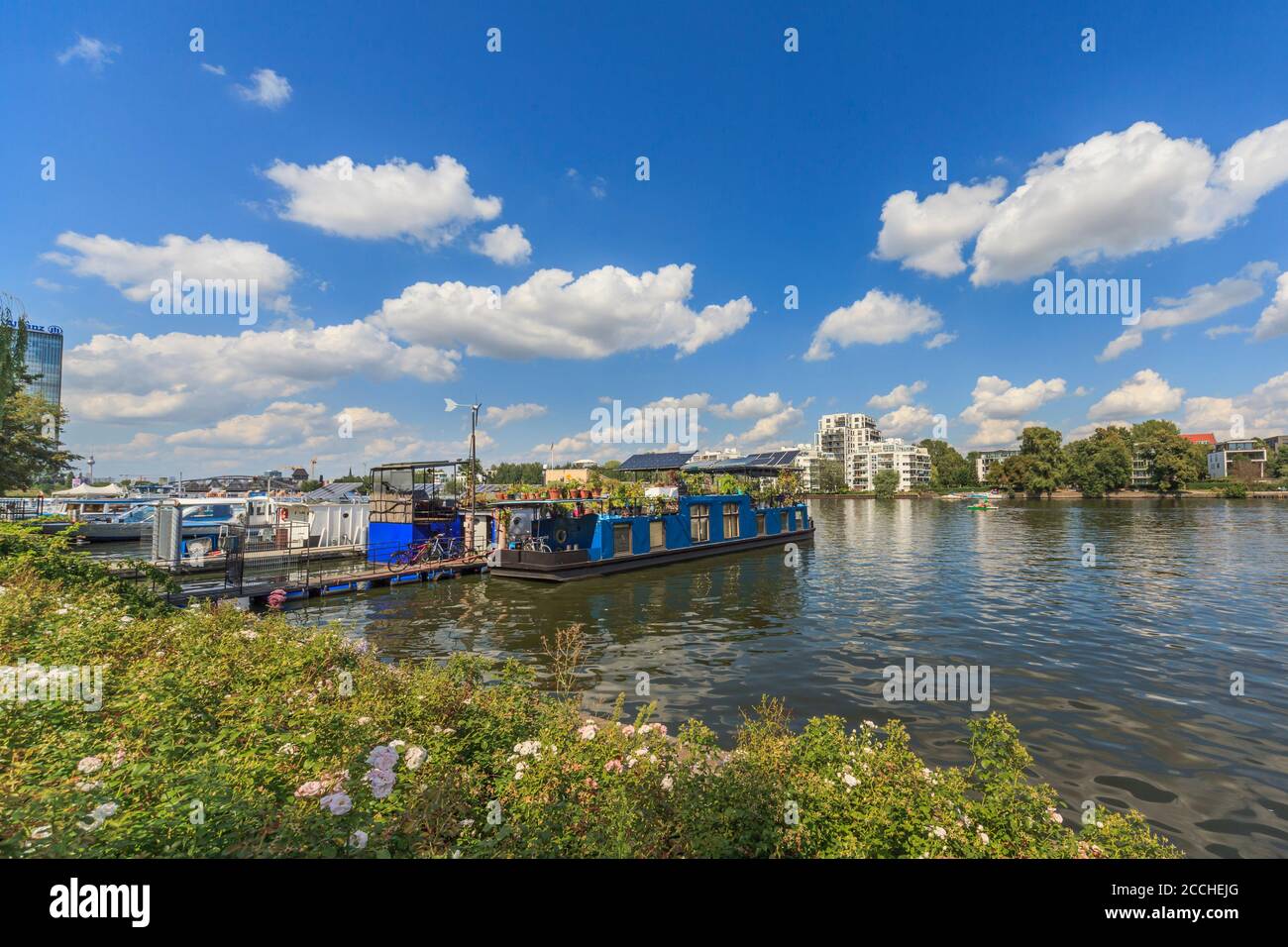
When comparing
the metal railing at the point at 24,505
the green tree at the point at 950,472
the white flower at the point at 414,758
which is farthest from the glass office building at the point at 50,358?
the green tree at the point at 950,472

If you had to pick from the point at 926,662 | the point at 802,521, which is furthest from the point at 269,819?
the point at 802,521

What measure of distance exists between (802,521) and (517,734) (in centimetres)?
4538

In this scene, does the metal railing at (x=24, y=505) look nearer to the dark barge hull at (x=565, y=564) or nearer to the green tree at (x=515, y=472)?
the dark barge hull at (x=565, y=564)

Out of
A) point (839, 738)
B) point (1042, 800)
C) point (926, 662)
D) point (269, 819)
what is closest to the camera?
point (269, 819)

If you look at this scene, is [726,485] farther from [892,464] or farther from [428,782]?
[892,464]

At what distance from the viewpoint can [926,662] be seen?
14578 millimetres

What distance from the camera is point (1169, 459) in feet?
359

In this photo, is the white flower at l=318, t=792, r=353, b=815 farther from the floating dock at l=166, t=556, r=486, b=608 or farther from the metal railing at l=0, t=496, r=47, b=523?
the metal railing at l=0, t=496, r=47, b=523

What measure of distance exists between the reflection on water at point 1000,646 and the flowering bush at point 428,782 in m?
3.64

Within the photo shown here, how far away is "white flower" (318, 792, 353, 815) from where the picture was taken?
424 cm

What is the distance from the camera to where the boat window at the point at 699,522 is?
3725 centimetres

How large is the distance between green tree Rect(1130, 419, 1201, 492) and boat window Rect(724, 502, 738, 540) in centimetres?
12402

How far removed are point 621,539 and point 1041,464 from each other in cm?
12736
